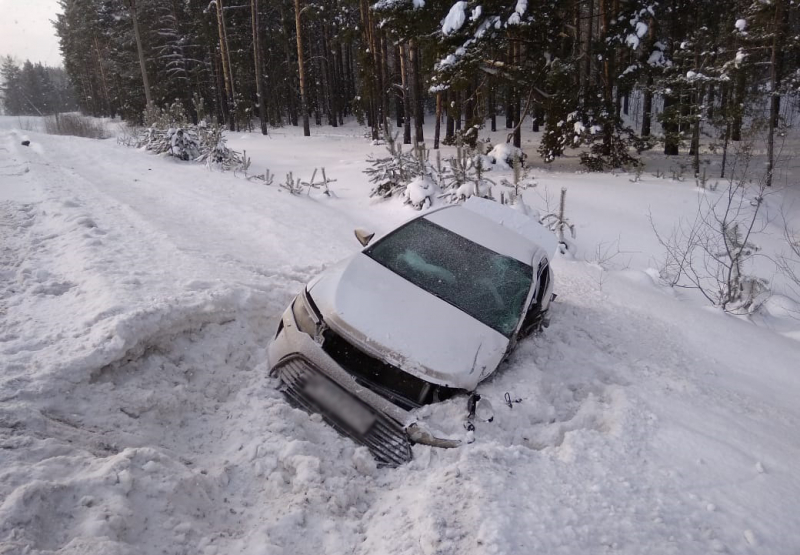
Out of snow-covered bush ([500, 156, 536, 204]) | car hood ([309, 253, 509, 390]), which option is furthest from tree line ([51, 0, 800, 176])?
car hood ([309, 253, 509, 390])

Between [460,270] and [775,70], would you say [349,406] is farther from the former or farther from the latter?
[775,70]

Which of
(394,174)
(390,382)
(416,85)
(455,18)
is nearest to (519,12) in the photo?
(455,18)

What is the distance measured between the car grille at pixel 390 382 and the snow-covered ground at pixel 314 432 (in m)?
0.12

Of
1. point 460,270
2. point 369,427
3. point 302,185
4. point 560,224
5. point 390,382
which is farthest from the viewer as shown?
point 302,185

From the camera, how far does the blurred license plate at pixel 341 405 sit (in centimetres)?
312

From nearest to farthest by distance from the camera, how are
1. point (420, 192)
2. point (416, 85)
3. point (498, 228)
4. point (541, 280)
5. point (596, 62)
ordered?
point (541, 280), point (498, 228), point (420, 192), point (596, 62), point (416, 85)

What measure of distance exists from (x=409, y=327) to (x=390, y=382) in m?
0.42

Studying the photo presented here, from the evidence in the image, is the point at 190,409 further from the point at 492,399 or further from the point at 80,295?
the point at 492,399

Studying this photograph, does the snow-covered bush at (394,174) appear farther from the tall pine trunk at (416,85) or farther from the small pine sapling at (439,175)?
the tall pine trunk at (416,85)

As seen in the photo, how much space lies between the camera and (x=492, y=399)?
3447 millimetres

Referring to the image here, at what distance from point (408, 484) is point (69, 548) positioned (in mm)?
1692

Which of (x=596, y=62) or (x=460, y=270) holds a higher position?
(x=596, y=62)

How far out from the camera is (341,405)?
125 inches

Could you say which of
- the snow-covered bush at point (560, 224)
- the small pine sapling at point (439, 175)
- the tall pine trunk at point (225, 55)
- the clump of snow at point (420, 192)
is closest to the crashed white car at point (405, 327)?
the snow-covered bush at point (560, 224)
